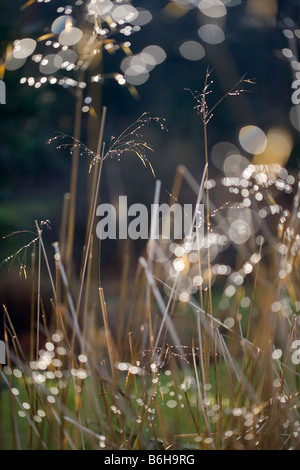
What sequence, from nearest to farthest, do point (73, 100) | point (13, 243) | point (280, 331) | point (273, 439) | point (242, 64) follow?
point (273, 439) < point (280, 331) < point (13, 243) < point (73, 100) < point (242, 64)

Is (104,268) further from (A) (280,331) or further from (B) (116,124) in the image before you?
(A) (280,331)

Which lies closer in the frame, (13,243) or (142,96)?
(13,243)

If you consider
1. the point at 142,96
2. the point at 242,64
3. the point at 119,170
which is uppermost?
the point at 242,64

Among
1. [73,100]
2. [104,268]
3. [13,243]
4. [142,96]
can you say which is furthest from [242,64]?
[13,243]

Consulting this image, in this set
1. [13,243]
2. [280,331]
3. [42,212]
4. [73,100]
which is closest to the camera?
[280,331]

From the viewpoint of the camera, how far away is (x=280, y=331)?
2.08 feet

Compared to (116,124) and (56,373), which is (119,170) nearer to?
(116,124)

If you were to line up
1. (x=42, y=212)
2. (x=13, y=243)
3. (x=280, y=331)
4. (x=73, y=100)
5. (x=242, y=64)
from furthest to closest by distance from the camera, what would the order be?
1. (x=242, y=64)
2. (x=73, y=100)
3. (x=42, y=212)
4. (x=13, y=243)
5. (x=280, y=331)

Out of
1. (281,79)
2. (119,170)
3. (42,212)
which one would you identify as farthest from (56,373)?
(281,79)

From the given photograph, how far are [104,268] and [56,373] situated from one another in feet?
7.47

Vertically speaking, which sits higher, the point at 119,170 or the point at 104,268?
the point at 119,170

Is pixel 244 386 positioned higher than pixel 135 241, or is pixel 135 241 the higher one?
pixel 135 241

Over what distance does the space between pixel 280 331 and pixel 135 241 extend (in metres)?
2.12

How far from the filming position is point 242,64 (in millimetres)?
2914
